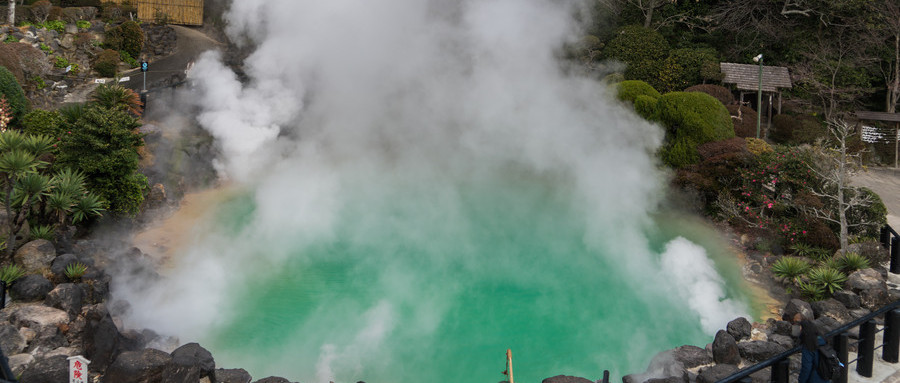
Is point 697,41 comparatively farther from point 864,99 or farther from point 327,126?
point 327,126

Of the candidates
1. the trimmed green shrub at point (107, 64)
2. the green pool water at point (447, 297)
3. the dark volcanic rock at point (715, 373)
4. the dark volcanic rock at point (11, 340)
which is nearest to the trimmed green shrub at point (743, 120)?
the green pool water at point (447, 297)

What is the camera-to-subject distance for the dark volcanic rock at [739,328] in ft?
25.8

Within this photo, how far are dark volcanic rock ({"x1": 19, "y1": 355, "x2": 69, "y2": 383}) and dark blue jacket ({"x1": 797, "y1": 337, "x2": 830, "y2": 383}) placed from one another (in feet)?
22.9

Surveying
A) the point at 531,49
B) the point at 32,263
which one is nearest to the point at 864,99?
the point at 531,49

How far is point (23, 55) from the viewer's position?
1427 centimetres

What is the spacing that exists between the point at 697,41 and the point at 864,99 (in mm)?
5352

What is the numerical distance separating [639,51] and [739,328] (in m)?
12.9

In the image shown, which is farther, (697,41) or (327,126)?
(697,41)

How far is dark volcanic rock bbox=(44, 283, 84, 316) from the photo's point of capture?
7.54m

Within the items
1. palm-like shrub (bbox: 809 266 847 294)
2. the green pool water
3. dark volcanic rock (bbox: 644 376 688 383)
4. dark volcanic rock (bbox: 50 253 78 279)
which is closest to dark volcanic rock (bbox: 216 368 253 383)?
the green pool water

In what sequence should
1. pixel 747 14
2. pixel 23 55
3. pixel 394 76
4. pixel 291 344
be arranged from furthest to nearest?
pixel 747 14
pixel 394 76
pixel 23 55
pixel 291 344

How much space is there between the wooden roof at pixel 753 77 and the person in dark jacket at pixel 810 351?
14.3 m

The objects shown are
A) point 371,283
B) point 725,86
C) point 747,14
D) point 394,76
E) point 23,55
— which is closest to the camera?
point 371,283

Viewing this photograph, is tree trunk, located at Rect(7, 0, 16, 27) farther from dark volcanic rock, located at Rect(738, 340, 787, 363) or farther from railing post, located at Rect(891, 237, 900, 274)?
railing post, located at Rect(891, 237, 900, 274)
